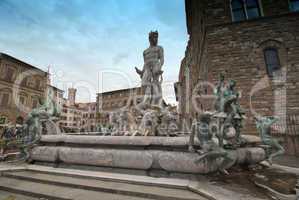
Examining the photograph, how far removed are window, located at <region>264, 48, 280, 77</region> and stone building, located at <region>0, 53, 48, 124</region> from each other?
2713 centimetres

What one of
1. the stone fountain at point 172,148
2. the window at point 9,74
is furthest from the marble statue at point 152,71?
the window at point 9,74

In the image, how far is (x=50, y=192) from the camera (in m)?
2.79

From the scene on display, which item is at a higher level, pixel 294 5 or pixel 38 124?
pixel 294 5

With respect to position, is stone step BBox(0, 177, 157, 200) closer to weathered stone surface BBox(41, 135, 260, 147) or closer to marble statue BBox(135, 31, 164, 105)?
weathered stone surface BBox(41, 135, 260, 147)

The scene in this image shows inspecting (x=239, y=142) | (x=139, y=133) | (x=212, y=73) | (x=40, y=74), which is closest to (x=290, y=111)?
(x=212, y=73)

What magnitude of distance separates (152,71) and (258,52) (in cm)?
792

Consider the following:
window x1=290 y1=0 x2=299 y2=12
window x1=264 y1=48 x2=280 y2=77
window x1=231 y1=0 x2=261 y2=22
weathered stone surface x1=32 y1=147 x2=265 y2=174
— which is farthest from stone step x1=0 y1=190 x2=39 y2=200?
window x1=290 y1=0 x2=299 y2=12

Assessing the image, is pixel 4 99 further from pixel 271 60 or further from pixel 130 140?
pixel 271 60

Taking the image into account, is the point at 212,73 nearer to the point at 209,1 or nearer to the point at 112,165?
the point at 209,1

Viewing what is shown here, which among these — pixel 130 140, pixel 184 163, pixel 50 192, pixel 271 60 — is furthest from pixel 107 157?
pixel 271 60

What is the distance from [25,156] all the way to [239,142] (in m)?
5.53

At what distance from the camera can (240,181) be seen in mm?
3031

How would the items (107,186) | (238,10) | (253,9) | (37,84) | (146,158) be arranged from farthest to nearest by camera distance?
1. (37,84)
2. (238,10)
3. (253,9)
4. (146,158)
5. (107,186)

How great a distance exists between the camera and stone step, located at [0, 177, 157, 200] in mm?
2587
